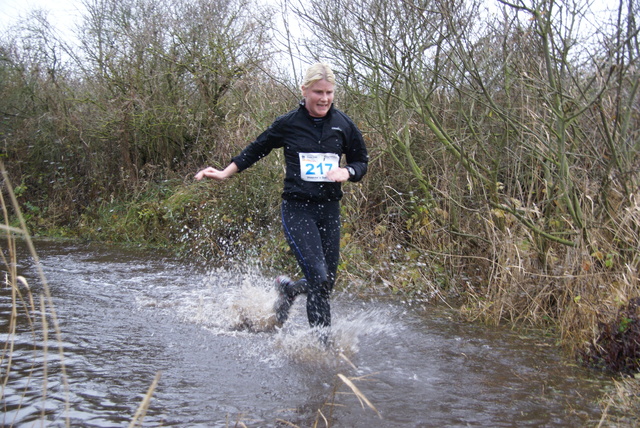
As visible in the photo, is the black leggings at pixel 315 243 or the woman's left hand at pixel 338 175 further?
the black leggings at pixel 315 243

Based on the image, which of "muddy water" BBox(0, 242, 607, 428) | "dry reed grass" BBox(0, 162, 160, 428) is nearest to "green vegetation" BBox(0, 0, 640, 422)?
"muddy water" BBox(0, 242, 607, 428)

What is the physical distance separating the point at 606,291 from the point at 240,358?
293 centimetres

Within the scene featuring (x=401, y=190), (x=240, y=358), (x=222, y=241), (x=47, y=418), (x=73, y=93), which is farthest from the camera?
(x=73, y=93)

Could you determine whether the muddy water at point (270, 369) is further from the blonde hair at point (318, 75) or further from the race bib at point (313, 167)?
the blonde hair at point (318, 75)

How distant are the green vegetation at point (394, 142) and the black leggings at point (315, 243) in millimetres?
1925

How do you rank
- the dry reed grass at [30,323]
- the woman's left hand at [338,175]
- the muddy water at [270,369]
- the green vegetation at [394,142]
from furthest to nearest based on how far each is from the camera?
1. the green vegetation at [394,142]
2. the woman's left hand at [338,175]
3. the muddy water at [270,369]
4. the dry reed grass at [30,323]

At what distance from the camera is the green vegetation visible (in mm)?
4980

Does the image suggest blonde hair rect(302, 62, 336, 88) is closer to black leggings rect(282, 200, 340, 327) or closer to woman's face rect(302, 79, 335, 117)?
woman's face rect(302, 79, 335, 117)

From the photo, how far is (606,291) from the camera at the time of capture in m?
4.82

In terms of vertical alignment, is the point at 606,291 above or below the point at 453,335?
above

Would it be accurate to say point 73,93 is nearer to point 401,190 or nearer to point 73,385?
point 401,190

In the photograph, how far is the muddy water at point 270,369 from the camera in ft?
11.0

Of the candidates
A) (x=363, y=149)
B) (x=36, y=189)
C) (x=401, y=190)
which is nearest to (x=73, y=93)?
(x=36, y=189)

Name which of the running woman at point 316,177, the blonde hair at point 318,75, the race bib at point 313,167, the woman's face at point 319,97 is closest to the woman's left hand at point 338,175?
the running woman at point 316,177
